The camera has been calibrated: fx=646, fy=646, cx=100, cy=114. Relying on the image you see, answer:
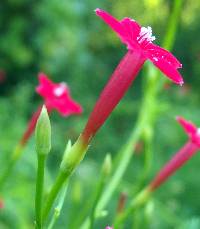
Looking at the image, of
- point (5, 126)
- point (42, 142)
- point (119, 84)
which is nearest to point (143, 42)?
point (119, 84)

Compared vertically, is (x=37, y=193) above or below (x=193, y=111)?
below

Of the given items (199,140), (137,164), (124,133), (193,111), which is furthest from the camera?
(124,133)

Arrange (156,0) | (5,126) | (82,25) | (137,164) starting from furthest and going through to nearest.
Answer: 1. (82,25)
2. (137,164)
3. (5,126)
4. (156,0)

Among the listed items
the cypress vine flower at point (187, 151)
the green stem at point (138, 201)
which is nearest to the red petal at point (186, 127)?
the cypress vine flower at point (187, 151)

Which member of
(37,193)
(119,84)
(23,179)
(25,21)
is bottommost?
(37,193)

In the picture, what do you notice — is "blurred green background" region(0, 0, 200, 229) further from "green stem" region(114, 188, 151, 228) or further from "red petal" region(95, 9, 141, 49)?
"red petal" region(95, 9, 141, 49)

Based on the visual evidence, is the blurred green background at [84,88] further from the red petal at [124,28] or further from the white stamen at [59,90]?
the red petal at [124,28]

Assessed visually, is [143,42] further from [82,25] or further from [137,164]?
[82,25]

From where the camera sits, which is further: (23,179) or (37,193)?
(23,179)
